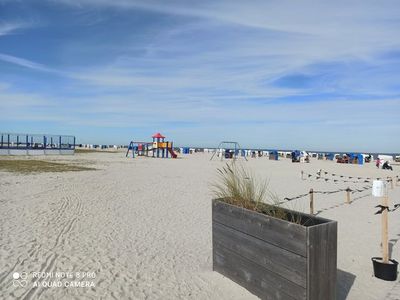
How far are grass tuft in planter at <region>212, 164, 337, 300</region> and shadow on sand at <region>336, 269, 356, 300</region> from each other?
826 millimetres

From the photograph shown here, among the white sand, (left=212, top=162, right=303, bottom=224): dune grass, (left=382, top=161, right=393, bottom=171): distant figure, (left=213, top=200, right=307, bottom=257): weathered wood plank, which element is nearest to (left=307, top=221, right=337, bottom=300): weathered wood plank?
(left=213, top=200, right=307, bottom=257): weathered wood plank

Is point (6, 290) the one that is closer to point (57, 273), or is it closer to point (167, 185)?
point (57, 273)

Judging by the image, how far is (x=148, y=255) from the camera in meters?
5.55

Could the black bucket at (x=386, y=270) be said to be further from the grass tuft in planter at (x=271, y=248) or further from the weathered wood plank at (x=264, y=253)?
the weathered wood plank at (x=264, y=253)

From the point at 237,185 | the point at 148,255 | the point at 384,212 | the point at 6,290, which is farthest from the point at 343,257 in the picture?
the point at 6,290

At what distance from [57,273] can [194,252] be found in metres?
Result: 2.26

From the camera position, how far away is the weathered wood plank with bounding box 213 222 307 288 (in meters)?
3.30

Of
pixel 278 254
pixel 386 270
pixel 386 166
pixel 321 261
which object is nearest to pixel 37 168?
pixel 278 254

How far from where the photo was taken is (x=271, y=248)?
11.9 ft

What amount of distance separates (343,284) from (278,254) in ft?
5.31

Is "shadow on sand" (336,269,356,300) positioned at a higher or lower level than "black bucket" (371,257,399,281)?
lower

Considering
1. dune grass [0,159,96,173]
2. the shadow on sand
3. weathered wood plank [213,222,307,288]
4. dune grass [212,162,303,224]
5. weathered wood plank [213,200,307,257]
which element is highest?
dune grass [212,162,303,224]

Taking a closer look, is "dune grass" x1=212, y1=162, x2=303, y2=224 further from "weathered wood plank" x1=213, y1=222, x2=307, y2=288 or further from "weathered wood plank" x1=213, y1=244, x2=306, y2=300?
"weathered wood plank" x1=213, y1=244, x2=306, y2=300

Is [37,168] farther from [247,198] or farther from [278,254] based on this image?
[278,254]
